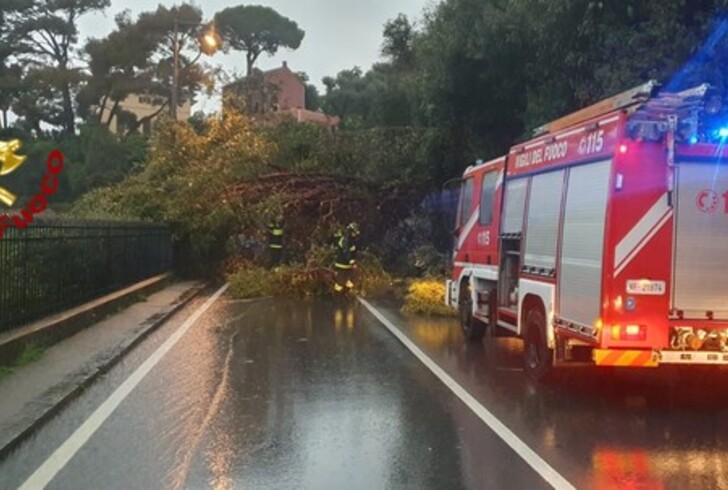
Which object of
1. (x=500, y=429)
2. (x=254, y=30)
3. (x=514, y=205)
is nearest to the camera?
(x=500, y=429)

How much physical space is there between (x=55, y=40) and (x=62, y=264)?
6137 cm

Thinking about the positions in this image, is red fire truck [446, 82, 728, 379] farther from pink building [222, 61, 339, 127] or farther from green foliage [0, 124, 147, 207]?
green foliage [0, 124, 147, 207]

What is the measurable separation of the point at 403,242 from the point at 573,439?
17446 millimetres

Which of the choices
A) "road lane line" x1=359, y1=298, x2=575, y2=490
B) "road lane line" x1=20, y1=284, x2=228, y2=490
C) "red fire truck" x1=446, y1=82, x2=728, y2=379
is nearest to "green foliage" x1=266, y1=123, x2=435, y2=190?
"road lane line" x1=359, y1=298, x2=575, y2=490

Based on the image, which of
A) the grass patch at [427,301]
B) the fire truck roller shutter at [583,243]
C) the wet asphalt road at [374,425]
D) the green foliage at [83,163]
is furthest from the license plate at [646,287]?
the green foliage at [83,163]

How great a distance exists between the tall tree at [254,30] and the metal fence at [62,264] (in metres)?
54.0

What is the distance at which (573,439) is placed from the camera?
22.8ft

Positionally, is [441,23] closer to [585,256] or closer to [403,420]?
[585,256]

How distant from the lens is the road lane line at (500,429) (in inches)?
231

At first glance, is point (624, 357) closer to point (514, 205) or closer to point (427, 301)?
point (514, 205)

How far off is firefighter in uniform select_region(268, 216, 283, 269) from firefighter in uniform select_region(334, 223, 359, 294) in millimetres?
2378

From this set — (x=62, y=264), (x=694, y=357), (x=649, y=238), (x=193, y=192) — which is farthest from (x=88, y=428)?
(x=193, y=192)

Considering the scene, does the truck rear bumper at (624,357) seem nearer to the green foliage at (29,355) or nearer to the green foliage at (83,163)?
the green foliage at (29,355)

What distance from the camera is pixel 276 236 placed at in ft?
72.0
